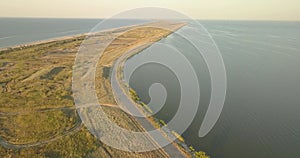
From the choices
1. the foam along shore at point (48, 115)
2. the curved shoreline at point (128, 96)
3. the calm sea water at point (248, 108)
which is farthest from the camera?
the calm sea water at point (248, 108)

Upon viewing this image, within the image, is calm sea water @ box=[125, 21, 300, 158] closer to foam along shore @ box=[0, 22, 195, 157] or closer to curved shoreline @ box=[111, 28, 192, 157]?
curved shoreline @ box=[111, 28, 192, 157]

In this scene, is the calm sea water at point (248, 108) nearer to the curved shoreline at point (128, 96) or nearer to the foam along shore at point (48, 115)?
the curved shoreline at point (128, 96)

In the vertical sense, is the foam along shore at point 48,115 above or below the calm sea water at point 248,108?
below

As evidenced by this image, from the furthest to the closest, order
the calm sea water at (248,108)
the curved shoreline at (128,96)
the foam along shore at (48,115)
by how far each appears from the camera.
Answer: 1. the calm sea water at (248,108)
2. the curved shoreline at (128,96)
3. the foam along shore at (48,115)

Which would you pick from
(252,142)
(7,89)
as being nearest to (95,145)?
(252,142)

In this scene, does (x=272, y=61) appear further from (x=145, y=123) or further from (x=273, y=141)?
(x=145, y=123)

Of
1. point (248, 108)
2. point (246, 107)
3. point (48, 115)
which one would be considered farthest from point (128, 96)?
point (248, 108)

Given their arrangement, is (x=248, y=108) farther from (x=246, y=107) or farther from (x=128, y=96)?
(x=128, y=96)

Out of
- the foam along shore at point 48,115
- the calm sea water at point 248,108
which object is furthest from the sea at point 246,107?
the foam along shore at point 48,115

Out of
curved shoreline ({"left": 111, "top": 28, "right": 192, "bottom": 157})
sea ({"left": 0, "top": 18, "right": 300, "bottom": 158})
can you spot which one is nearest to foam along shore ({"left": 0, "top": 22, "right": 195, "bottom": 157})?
curved shoreline ({"left": 111, "top": 28, "right": 192, "bottom": 157})

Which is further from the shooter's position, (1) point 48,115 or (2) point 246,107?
(2) point 246,107

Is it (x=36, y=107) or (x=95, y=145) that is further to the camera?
(x=36, y=107)
